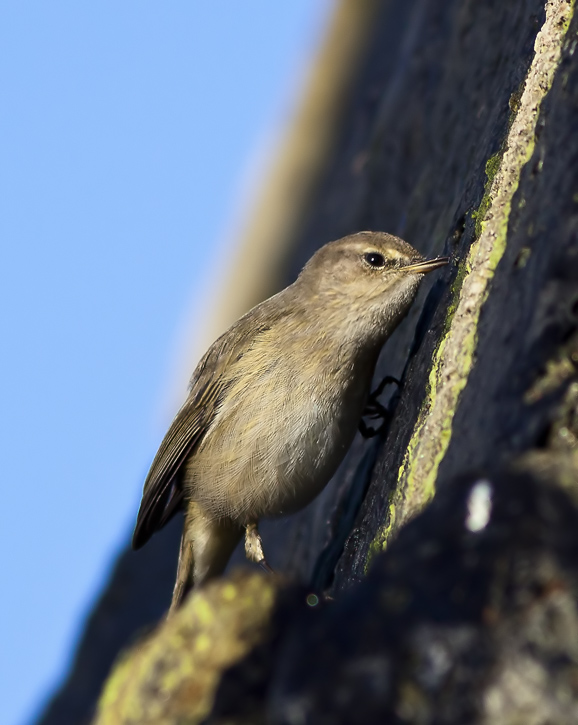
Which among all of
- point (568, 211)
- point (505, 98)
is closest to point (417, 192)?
point (505, 98)

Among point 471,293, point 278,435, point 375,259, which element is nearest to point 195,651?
point 471,293

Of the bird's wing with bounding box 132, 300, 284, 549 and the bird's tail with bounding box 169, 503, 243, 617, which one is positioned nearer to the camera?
the bird's wing with bounding box 132, 300, 284, 549

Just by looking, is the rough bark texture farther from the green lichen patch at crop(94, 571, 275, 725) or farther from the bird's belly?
the bird's belly

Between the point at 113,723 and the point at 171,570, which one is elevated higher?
the point at 113,723

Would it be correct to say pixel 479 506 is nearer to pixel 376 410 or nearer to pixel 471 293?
pixel 471 293

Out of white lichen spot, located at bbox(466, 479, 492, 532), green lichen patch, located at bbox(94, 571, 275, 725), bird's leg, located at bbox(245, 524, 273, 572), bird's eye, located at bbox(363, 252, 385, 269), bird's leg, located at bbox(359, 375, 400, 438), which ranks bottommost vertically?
Result: bird's leg, located at bbox(245, 524, 273, 572)

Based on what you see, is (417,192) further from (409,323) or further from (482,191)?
(482,191)

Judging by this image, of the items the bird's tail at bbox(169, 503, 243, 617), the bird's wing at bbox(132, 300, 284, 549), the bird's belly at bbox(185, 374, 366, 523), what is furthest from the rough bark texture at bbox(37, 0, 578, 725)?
the bird's wing at bbox(132, 300, 284, 549)
